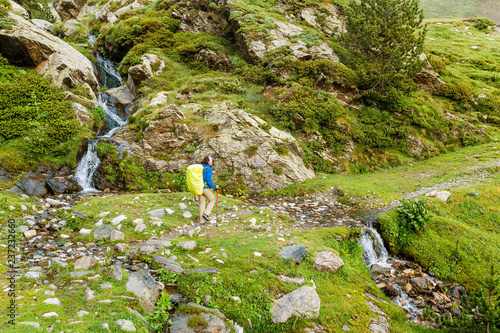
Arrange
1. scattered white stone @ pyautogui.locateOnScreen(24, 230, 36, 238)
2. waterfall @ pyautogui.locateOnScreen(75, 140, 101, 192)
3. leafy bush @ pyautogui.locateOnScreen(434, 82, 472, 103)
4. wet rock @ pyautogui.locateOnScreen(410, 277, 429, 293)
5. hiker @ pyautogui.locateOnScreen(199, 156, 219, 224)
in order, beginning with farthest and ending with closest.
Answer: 1. leafy bush @ pyautogui.locateOnScreen(434, 82, 472, 103)
2. waterfall @ pyautogui.locateOnScreen(75, 140, 101, 192)
3. hiker @ pyautogui.locateOnScreen(199, 156, 219, 224)
4. wet rock @ pyautogui.locateOnScreen(410, 277, 429, 293)
5. scattered white stone @ pyautogui.locateOnScreen(24, 230, 36, 238)

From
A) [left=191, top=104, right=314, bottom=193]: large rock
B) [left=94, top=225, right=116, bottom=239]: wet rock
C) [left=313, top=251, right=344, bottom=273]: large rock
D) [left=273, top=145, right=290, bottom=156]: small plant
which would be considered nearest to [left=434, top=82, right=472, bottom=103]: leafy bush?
[left=191, top=104, right=314, bottom=193]: large rock

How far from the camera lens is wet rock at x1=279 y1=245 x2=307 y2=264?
812 cm

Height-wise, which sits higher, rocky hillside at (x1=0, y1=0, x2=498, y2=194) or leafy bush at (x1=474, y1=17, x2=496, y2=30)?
leafy bush at (x1=474, y1=17, x2=496, y2=30)

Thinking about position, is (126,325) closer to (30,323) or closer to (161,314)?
(161,314)

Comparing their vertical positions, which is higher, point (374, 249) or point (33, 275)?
point (33, 275)

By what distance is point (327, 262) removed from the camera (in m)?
8.22

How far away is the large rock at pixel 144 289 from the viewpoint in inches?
229

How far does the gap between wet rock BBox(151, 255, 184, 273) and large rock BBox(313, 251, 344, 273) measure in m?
4.20

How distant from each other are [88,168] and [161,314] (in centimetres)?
1324

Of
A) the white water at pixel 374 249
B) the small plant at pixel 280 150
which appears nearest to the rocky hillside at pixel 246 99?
the small plant at pixel 280 150

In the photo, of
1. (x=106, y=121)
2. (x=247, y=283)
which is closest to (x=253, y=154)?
(x=247, y=283)

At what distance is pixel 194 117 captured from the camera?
19.4m

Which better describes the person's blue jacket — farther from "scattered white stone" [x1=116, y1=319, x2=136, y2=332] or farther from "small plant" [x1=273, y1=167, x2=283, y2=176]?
"small plant" [x1=273, y1=167, x2=283, y2=176]

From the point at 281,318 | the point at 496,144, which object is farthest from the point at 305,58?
the point at 281,318
